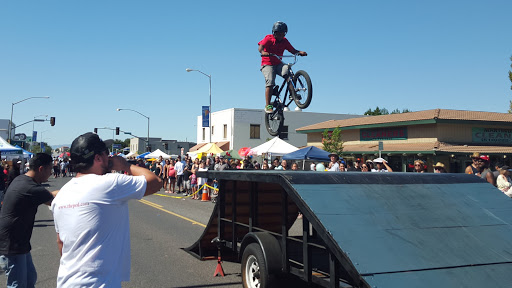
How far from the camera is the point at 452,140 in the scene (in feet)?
96.8

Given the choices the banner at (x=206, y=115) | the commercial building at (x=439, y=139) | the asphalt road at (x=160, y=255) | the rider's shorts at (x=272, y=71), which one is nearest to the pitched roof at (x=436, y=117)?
the commercial building at (x=439, y=139)

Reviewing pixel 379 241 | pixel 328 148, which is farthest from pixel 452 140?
pixel 379 241

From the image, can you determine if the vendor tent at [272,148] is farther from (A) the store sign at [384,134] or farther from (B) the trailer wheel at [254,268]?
(A) the store sign at [384,134]

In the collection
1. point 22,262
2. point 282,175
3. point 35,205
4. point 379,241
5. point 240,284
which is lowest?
point 240,284

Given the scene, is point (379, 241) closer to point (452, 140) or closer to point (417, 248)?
point (417, 248)

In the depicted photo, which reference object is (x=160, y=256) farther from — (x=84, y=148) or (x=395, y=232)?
(x=84, y=148)

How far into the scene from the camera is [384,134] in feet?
109

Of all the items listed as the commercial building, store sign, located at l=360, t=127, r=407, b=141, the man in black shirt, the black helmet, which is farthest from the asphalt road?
store sign, located at l=360, t=127, r=407, b=141

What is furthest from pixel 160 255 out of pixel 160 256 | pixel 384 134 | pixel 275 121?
pixel 384 134

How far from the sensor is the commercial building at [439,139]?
28.2 m

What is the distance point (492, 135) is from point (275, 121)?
26.2m

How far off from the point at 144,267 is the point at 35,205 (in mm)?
3522

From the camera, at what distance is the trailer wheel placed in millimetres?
5316

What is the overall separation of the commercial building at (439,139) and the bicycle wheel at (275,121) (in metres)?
19.5
